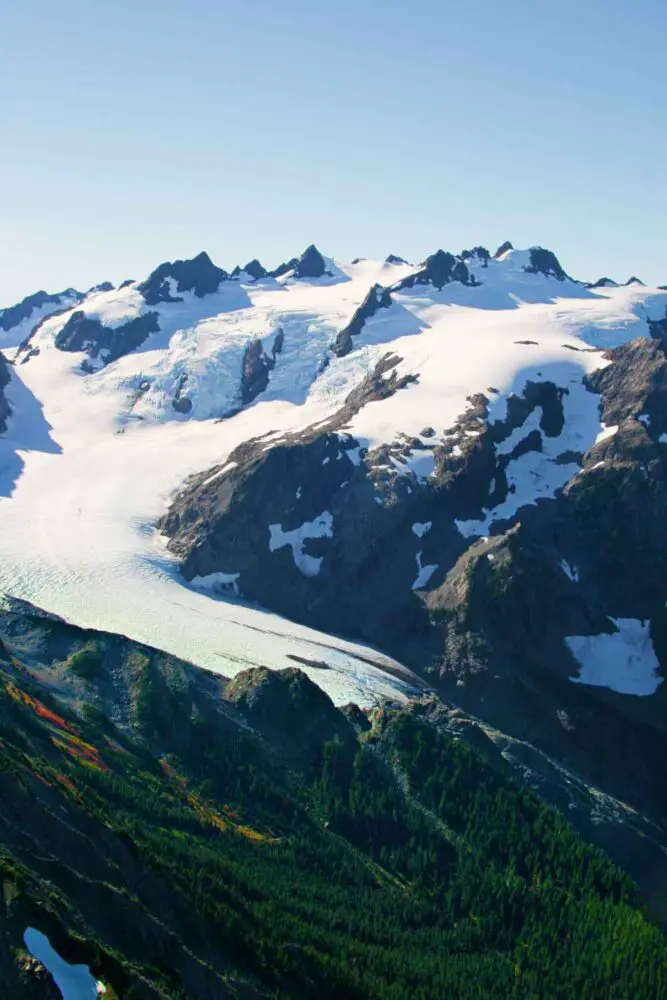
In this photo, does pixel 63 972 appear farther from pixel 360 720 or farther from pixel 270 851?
pixel 360 720

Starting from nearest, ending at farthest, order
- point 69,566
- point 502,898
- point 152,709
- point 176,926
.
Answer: point 176,926
point 502,898
point 152,709
point 69,566

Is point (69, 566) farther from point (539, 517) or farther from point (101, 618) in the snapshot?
point (539, 517)

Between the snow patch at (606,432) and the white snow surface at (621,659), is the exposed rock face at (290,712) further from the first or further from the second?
the snow patch at (606,432)

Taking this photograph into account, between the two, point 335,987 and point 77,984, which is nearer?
point 77,984

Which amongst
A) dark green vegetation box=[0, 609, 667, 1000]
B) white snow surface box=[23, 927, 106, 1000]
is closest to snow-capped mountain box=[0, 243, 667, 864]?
dark green vegetation box=[0, 609, 667, 1000]

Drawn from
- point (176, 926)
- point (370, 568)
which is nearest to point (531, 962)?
point (176, 926)

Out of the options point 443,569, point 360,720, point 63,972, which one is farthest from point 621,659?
point 63,972

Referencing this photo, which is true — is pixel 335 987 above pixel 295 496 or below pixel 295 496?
above
